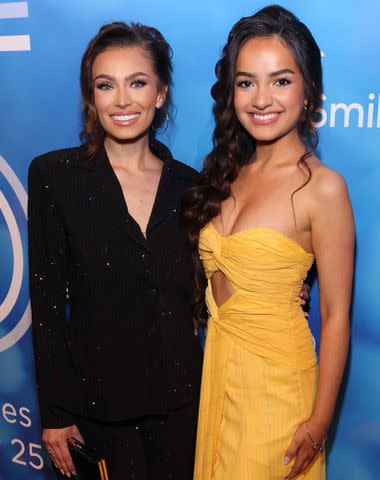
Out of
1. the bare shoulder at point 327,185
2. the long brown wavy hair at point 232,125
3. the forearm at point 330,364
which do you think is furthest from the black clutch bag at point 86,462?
the bare shoulder at point 327,185

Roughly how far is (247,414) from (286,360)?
0.68 feet

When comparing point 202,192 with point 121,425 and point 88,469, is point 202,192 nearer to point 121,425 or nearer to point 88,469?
point 121,425

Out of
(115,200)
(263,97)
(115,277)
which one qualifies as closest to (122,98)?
(115,200)

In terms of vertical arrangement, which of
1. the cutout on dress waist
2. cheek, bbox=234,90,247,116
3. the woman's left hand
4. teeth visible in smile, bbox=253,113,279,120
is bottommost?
the woman's left hand

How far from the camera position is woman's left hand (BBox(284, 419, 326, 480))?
1779 mm

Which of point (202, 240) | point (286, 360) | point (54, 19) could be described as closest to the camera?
point (286, 360)

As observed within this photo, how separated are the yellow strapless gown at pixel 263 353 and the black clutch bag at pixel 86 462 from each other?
383 millimetres

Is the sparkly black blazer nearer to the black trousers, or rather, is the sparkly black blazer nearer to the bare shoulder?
the black trousers

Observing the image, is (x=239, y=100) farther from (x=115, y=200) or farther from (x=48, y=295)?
(x=48, y=295)

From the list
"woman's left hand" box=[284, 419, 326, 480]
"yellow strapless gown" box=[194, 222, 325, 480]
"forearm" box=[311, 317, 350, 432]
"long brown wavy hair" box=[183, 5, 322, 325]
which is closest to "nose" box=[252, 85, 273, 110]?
"long brown wavy hair" box=[183, 5, 322, 325]

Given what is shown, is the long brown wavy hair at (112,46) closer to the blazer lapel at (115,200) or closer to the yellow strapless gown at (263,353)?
the blazer lapel at (115,200)

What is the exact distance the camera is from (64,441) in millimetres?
1953

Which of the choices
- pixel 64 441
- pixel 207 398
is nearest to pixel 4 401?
pixel 64 441

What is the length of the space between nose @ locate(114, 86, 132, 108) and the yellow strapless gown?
1.58 feet
